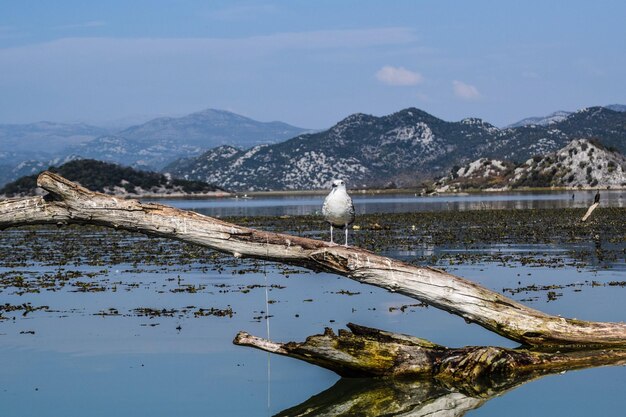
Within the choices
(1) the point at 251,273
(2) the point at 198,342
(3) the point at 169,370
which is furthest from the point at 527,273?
(3) the point at 169,370

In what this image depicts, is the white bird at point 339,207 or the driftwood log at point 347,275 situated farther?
the white bird at point 339,207

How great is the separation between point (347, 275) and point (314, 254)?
32.7 inches

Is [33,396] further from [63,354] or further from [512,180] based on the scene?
[512,180]

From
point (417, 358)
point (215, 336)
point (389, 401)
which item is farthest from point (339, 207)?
point (215, 336)

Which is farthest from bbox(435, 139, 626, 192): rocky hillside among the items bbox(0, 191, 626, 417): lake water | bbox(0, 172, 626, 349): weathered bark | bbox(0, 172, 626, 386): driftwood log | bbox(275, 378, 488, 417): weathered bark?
bbox(275, 378, 488, 417): weathered bark

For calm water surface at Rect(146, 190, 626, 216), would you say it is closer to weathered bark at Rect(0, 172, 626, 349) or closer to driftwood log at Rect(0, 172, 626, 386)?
weathered bark at Rect(0, 172, 626, 349)

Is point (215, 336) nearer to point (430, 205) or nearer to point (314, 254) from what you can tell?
point (314, 254)

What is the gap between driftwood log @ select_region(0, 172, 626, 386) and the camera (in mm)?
16062

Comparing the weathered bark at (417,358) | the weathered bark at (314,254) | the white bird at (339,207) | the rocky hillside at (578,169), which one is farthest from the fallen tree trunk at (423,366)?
the rocky hillside at (578,169)

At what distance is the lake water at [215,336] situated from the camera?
1533 centimetres

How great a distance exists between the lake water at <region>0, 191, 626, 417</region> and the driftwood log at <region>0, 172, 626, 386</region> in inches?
31.4

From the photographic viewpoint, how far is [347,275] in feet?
55.0

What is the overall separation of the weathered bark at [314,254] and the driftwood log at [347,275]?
0.02 metres

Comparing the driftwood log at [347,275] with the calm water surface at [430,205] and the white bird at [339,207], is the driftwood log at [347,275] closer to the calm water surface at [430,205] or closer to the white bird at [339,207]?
the white bird at [339,207]
